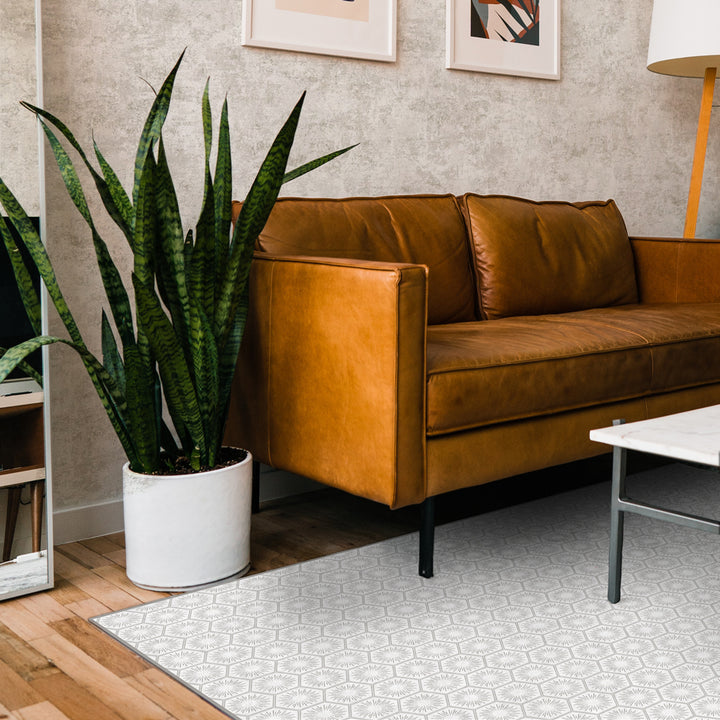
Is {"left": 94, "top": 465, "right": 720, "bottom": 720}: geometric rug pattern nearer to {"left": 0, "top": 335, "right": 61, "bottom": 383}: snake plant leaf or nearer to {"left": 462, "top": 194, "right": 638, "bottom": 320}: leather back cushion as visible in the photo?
{"left": 0, "top": 335, "right": 61, "bottom": 383}: snake plant leaf

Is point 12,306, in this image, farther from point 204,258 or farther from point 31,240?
point 204,258

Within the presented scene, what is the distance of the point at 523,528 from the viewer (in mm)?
2400

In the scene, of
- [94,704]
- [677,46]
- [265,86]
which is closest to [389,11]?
[265,86]

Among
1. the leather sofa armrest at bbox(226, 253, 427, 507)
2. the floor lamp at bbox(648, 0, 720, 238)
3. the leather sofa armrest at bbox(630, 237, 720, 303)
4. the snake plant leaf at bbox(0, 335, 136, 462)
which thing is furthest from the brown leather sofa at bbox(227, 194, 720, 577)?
the floor lamp at bbox(648, 0, 720, 238)

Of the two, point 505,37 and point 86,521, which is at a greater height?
point 505,37

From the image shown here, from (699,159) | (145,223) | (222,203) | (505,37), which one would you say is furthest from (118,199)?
(699,159)

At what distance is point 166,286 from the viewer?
200 centimetres

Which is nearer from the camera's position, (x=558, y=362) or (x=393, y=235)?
(x=558, y=362)

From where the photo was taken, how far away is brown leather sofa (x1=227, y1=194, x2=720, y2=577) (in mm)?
1928

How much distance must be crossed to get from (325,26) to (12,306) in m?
1.34

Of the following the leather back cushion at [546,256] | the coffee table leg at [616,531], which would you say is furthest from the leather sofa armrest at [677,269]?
the coffee table leg at [616,531]

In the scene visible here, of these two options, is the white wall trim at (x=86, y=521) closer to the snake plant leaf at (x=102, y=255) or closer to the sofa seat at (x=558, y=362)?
the snake plant leaf at (x=102, y=255)

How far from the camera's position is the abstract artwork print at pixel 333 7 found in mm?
2680

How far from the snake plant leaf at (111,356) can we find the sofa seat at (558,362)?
71 centimetres
